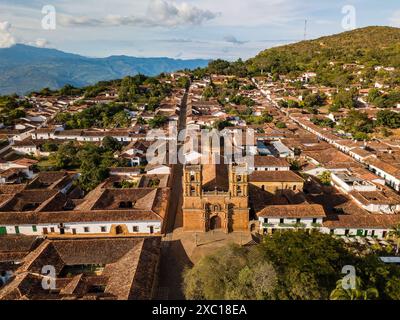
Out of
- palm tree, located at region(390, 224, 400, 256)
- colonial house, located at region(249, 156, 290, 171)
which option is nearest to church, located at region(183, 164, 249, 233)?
palm tree, located at region(390, 224, 400, 256)

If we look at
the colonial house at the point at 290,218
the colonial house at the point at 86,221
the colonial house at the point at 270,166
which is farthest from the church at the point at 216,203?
the colonial house at the point at 270,166

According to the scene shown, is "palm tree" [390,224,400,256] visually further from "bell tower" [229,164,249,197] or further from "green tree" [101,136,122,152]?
"green tree" [101,136,122,152]

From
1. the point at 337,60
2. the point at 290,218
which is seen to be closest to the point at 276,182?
the point at 290,218

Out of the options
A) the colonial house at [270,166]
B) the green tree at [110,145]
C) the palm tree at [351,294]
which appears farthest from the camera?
the green tree at [110,145]

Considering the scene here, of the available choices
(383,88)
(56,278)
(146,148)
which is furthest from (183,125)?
(383,88)

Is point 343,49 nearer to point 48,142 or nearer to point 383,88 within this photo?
point 383,88

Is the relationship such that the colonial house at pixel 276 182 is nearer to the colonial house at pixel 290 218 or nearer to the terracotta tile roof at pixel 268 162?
the terracotta tile roof at pixel 268 162

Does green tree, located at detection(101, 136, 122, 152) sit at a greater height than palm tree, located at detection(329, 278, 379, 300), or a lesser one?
greater

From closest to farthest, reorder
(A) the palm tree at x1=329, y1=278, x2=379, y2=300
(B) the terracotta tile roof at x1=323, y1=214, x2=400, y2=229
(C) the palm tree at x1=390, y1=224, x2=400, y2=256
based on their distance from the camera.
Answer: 1. (A) the palm tree at x1=329, y1=278, x2=379, y2=300
2. (C) the palm tree at x1=390, y1=224, x2=400, y2=256
3. (B) the terracotta tile roof at x1=323, y1=214, x2=400, y2=229

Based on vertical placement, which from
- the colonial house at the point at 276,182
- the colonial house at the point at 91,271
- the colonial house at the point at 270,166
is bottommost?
the colonial house at the point at 91,271
